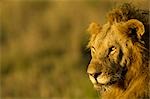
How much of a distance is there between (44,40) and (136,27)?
22.7 meters

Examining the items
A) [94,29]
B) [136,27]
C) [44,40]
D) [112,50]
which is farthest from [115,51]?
[44,40]

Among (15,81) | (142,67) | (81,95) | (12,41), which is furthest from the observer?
(12,41)

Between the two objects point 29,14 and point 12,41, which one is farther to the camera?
point 29,14

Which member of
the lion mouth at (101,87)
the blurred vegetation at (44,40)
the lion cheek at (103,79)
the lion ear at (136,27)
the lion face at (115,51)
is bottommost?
the blurred vegetation at (44,40)

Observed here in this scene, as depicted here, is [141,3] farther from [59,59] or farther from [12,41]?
[12,41]

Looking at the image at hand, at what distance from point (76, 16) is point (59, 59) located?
436 cm

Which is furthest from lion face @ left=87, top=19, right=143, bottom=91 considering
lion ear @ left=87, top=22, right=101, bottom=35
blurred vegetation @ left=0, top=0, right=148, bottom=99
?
blurred vegetation @ left=0, top=0, right=148, bottom=99

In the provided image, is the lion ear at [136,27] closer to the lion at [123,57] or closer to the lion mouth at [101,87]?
the lion at [123,57]

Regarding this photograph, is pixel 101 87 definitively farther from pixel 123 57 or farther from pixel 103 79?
pixel 123 57

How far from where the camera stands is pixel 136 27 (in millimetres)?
7281

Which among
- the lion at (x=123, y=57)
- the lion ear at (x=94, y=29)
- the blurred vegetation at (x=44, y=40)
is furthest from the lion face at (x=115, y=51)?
the blurred vegetation at (x=44, y=40)

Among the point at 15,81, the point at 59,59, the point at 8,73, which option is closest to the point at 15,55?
the point at 59,59

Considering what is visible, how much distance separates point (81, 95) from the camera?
13945 mm

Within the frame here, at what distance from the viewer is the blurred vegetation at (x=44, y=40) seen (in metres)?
21.6
